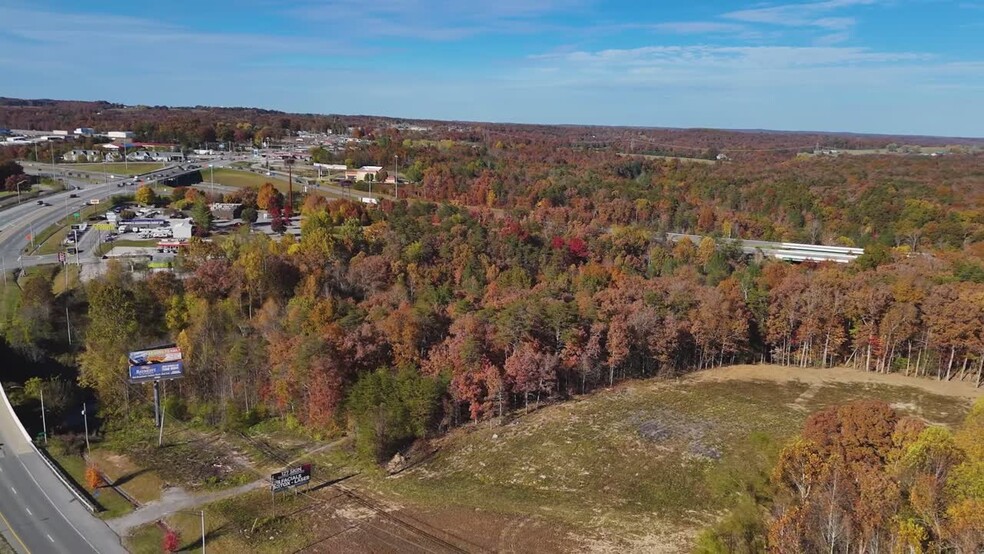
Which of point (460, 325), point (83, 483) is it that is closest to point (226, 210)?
point (460, 325)

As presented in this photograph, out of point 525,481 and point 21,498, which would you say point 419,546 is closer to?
point 525,481

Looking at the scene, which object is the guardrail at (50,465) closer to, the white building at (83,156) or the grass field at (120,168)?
the grass field at (120,168)

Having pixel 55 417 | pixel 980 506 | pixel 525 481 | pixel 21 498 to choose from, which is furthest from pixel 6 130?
pixel 980 506

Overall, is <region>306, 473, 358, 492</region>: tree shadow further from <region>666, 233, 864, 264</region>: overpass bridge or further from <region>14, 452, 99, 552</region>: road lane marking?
<region>666, 233, 864, 264</region>: overpass bridge

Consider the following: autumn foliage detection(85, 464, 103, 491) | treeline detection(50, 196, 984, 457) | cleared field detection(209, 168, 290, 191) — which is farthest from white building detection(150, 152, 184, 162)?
autumn foliage detection(85, 464, 103, 491)

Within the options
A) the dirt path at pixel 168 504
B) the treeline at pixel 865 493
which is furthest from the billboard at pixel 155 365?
the treeline at pixel 865 493

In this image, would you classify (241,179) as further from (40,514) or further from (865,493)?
(865,493)
